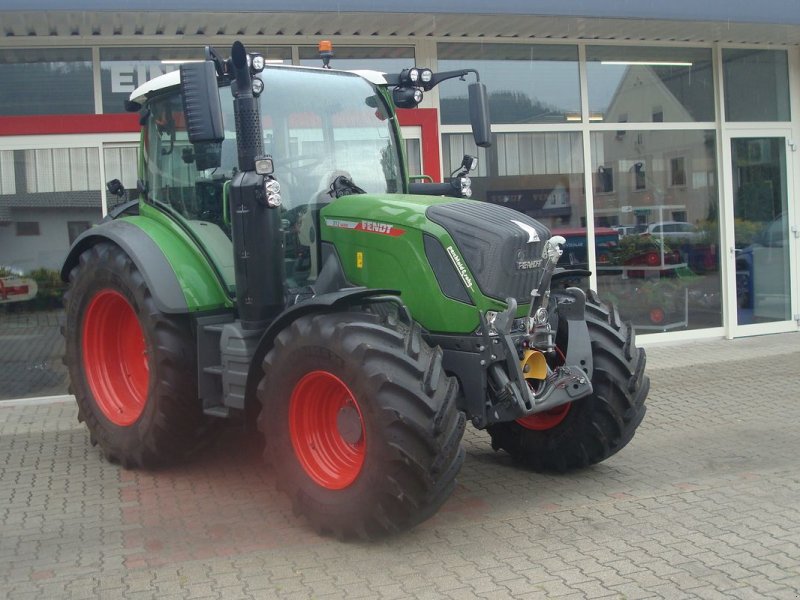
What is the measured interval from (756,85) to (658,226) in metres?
2.20

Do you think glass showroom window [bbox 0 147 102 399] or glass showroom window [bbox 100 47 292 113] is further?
glass showroom window [bbox 100 47 292 113]

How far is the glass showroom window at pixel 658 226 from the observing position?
1110cm

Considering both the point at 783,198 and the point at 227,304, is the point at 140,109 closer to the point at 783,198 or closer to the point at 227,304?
the point at 227,304

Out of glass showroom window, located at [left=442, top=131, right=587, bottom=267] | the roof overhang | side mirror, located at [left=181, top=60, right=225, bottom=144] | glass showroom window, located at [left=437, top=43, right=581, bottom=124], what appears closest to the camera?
side mirror, located at [left=181, top=60, right=225, bottom=144]

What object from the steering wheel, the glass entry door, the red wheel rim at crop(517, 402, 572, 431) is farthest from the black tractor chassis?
the glass entry door

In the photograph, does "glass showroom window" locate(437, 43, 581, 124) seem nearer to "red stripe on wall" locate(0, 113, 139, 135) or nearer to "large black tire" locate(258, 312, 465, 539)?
"red stripe on wall" locate(0, 113, 139, 135)

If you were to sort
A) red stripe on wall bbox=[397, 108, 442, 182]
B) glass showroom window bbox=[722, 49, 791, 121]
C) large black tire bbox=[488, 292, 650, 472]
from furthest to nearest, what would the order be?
glass showroom window bbox=[722, 49, 791, 121], red stripe on wall bbox=[397, 108, 442, 182], large black tire bbox=[488, 292, 650, 472]

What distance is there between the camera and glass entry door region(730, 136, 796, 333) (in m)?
11.7

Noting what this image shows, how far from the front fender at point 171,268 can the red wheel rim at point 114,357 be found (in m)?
0.60

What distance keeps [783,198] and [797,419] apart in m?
5.08

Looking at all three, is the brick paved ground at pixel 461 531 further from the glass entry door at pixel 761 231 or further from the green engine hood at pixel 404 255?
the glass entry door at pixel 761 231

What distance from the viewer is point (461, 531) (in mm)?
5148

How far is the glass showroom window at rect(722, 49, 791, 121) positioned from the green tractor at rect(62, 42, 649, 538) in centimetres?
628

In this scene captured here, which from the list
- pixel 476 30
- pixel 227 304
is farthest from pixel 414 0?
pixel 227 304
